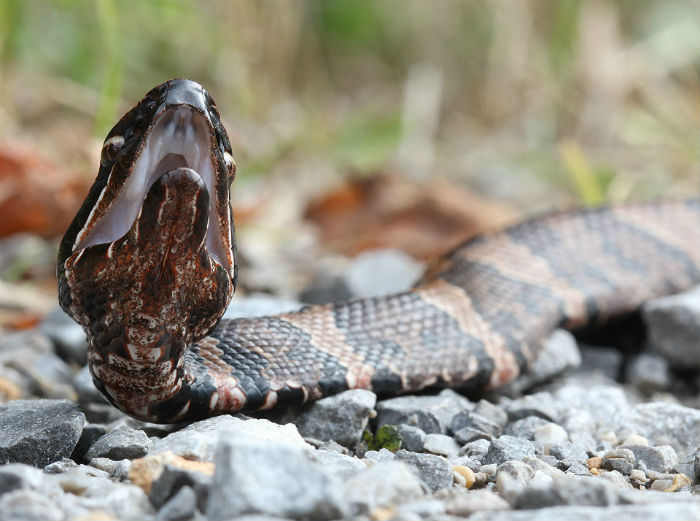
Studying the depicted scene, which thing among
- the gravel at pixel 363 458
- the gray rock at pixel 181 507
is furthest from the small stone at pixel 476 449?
the gray rock at pixel 181 507

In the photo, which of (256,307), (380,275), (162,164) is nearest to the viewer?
(162,164)

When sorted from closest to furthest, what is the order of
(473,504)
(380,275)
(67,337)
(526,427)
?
(473,504)
(526,427)
(67,337)
(380,275)

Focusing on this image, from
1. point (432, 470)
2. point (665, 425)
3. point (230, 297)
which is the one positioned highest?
point (230, 297)

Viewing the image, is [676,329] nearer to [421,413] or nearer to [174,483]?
[421,413]

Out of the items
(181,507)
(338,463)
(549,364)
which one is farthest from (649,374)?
(181,507)

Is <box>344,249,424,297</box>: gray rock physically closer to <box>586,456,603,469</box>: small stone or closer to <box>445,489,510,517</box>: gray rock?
<box>586,456,603,469</box>: small stone

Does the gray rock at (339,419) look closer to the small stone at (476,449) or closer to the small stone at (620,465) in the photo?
the small stone at (476,449)

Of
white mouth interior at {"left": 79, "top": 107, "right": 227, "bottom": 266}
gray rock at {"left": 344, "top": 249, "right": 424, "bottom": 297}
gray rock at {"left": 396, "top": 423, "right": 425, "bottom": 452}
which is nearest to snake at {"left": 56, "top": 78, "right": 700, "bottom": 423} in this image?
white mouth interior at {"left": 79, "top": 107, "right": 227, "bottom": 266}
